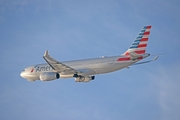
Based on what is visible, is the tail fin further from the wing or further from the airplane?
the wing

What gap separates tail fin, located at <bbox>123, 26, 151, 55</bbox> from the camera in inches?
2258

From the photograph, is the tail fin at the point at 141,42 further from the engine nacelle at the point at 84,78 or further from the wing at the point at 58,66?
the wing at the point at 58,66

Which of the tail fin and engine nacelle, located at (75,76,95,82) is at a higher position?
the tail fin

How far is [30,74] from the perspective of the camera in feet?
217

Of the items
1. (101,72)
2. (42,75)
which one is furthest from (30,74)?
(101,72)

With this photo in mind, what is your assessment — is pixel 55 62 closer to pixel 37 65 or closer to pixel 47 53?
pixel 47 53

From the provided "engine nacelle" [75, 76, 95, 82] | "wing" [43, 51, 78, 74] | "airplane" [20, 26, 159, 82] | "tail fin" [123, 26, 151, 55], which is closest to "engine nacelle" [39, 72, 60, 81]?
"airplane" [20, 26, 159, 82]

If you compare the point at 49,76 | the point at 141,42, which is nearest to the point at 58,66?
the point at 49,76

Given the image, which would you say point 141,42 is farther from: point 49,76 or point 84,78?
point 49,76

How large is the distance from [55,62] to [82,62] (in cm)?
537

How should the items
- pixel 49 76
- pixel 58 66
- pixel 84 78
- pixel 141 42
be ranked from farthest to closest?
pixel 84 78
pixel 49 76
pixel 58 66
pixel 141 42

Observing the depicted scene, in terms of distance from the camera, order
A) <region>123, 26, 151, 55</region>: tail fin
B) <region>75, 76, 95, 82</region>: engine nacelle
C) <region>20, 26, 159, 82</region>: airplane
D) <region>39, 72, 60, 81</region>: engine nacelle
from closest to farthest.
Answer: <region>20, 26, 159, 82</region>: airplane < <region>123, 26, 151, 55</region>: tail fin < <region>39, 72, 60, 81</region>: engine nacelle < <region>75, 76, 95, 82</region>: engine nacelle

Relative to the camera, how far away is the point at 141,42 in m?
57.8

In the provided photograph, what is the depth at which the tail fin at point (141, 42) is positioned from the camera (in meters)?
57.3
